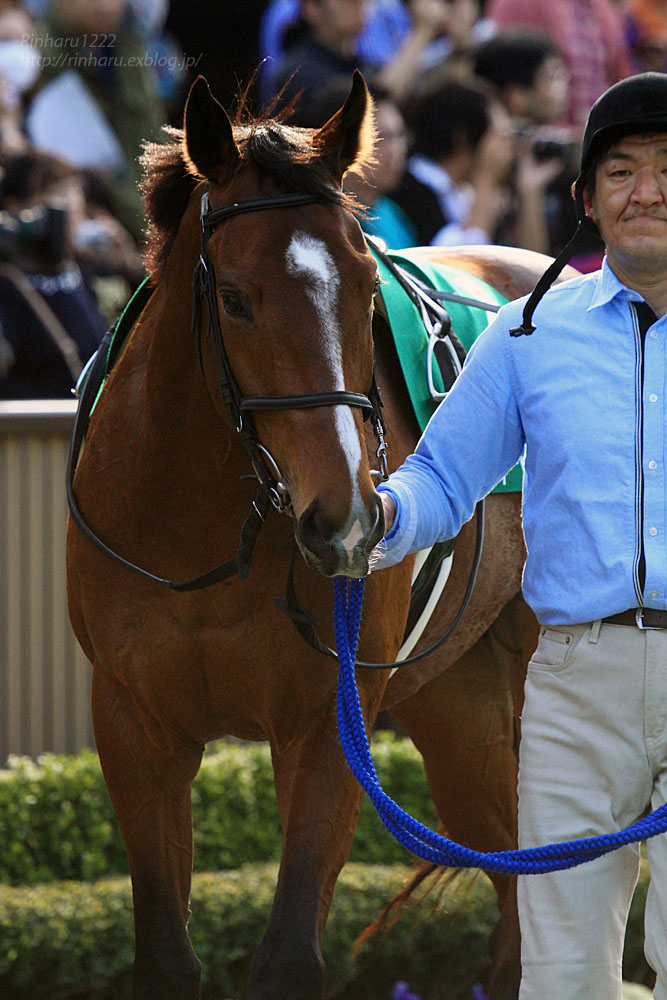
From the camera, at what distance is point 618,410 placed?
2.29 metres

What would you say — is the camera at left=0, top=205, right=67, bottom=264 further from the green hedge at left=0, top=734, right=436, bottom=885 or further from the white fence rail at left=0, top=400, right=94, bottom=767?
the green hedge at left=0, top=734, right=436, bottom=885

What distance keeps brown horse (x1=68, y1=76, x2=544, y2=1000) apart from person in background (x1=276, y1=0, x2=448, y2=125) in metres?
3.43

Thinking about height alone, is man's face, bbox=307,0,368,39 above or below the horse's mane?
above

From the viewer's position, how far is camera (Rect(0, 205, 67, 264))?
562 centimetres

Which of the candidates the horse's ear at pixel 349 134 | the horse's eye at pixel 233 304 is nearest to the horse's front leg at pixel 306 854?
the horse's eye at pixel 233 304

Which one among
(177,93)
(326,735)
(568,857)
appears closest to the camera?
(568,857)

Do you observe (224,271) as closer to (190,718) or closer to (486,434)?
(486,434)

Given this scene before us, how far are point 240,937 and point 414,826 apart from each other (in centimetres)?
220

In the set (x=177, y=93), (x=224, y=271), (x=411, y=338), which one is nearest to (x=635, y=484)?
(x=224, y=271)

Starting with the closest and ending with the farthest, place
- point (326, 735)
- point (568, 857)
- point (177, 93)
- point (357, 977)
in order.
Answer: point (568, 857) → point (326, 735) → point (357, 977) → point (177, 93)

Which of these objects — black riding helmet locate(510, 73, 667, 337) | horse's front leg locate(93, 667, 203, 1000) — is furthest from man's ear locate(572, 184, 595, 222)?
horse's front leg locate(93, 667, 203, 1000)

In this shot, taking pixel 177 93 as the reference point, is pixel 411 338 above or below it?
below

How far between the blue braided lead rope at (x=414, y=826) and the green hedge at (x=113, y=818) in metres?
2.23

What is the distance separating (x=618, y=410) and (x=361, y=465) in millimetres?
448
